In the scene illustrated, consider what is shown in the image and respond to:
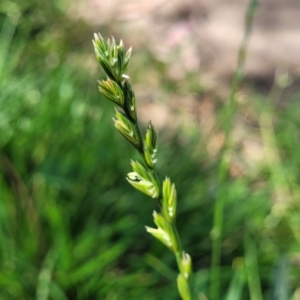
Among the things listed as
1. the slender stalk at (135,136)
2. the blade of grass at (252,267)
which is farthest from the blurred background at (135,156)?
the slender stalk at (135,136)

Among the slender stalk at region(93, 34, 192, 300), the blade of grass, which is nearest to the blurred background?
the blade of grass

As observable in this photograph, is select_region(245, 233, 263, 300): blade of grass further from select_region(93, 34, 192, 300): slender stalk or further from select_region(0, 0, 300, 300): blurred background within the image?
select_region(93, 34, 192, 300): slender stalk

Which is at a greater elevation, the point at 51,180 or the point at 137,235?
the point at 51,180

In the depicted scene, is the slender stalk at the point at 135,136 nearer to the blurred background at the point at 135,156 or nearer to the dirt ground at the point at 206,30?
the blurred background at the point at 135,156

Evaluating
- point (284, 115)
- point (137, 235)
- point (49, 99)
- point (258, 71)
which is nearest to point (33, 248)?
point (137, 235)

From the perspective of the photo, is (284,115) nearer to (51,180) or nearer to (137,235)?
(137,235)

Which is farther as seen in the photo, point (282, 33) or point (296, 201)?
point (282, 33)

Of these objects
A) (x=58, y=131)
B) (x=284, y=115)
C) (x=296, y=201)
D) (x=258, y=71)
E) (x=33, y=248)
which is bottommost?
(x=33, y=248)

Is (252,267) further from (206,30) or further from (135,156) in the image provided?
Answer: (206,30)
